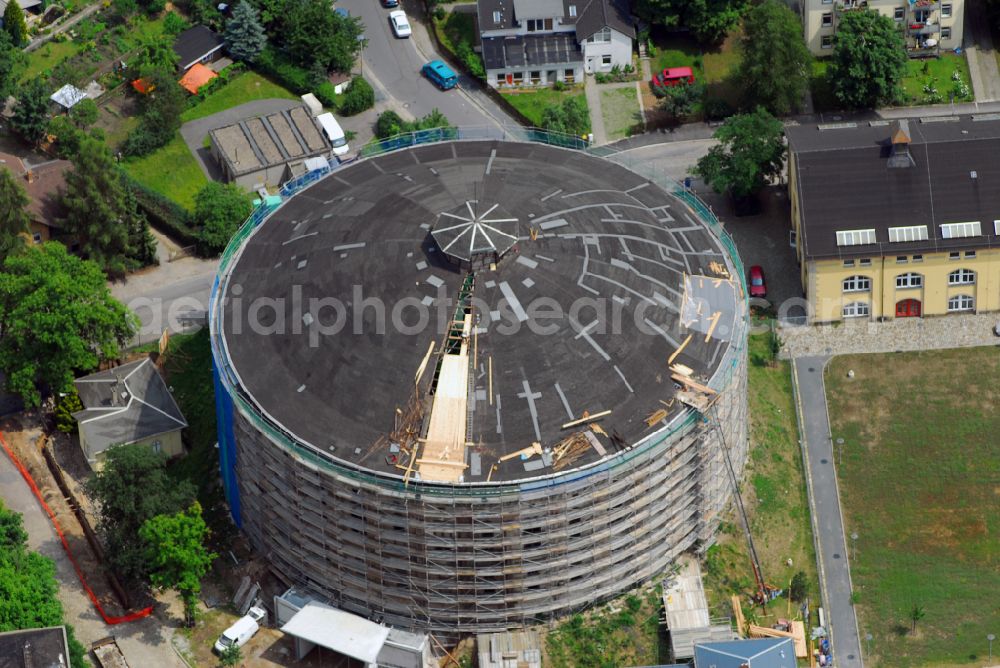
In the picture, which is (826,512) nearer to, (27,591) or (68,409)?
(27,591)

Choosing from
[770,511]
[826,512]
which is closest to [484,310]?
[770,511]

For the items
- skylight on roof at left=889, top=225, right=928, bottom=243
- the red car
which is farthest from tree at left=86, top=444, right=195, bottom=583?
skylight on roof at left=889, top=225, right=928, bottom=243

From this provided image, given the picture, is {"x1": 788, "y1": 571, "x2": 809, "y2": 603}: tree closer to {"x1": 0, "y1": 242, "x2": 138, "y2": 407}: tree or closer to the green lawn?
the green lawn

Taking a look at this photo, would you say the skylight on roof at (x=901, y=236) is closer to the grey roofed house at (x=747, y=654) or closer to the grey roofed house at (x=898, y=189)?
the grey roofed house at (x=898, y=189)

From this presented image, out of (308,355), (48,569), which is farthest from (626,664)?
(48,569)

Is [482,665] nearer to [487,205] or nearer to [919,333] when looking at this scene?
[487,205]
